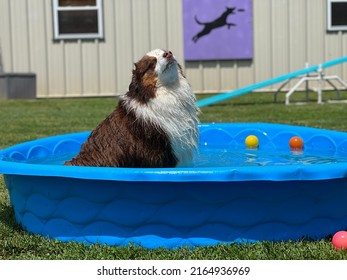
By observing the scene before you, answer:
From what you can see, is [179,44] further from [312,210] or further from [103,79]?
[312,210]

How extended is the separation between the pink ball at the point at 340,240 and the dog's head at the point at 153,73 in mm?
1368

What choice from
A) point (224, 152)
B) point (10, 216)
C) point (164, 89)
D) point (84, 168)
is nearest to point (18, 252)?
point (84, 168)

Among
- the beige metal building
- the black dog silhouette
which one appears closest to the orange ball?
the beige metal building

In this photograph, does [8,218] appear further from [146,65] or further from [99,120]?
[99,120]

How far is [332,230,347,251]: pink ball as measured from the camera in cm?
364

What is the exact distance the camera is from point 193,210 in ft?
12.3

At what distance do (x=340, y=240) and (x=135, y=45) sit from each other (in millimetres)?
12695

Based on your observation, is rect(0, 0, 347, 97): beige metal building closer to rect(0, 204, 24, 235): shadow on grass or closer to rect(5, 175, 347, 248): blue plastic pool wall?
rect(0, 204, 24, 235): shadow on grass

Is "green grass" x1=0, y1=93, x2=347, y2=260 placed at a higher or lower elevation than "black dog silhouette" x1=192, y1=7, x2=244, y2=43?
lower

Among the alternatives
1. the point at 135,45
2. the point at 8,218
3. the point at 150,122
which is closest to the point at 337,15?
the point at 135,45

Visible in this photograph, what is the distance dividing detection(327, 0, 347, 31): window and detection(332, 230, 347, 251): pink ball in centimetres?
1310

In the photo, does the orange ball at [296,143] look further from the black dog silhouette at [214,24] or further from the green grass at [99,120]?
the black dog silhouette at [214,24]

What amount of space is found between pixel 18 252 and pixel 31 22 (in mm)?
12809
